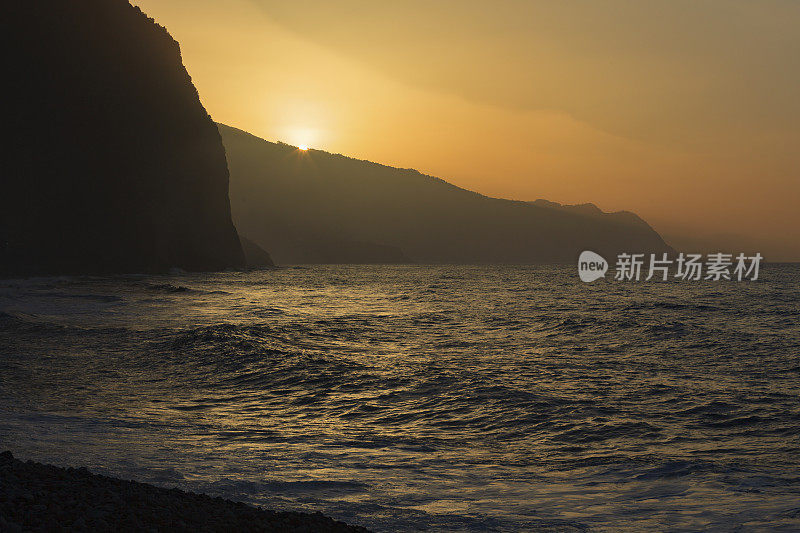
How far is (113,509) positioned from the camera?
6.11 metres

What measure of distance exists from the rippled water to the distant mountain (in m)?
48.6

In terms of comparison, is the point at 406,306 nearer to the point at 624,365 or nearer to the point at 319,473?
the point at 624,365

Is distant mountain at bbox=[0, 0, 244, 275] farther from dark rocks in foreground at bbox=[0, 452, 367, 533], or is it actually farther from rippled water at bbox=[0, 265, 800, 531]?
dark rocks in foreground at bbox=[0, 452, 367, 533]

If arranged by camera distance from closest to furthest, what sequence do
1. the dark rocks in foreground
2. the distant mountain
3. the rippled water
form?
the dark rocks in foreground < the rippled water < the distant mountain

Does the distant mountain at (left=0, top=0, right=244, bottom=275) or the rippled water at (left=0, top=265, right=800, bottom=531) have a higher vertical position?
the distant mountain at (left=0, top=0, right=244, bottom=275)

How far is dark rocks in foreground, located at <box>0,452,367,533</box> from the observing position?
568 cm

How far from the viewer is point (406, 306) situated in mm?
43250

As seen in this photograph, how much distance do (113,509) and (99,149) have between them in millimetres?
79589

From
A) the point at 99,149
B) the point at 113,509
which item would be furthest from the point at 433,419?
the point at 99,149

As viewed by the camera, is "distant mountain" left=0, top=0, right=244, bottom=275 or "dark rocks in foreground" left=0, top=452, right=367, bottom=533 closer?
"dark rocks in foreground" left=0, top=452, right=367, bottom=533

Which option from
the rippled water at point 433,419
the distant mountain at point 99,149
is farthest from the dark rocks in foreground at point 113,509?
the distant mountain at point 99,149

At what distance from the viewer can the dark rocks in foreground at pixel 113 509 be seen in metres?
5.68

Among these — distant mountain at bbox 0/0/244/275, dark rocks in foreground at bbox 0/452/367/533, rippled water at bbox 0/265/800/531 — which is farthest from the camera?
distant mountain at bbox 0/0/244/275

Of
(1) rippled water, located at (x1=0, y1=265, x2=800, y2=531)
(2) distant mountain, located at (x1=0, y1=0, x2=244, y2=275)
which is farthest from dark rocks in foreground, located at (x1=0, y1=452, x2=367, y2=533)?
(2) distant mountain, located at (x1=0, y1=0, x2=244, y2=275)
